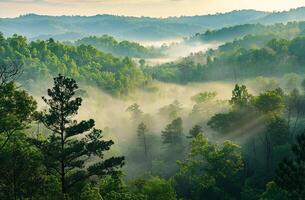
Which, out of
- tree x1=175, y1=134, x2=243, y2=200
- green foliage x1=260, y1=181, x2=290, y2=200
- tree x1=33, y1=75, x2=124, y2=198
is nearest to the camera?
tree x1=33, y1=75, x2=124, y2=198

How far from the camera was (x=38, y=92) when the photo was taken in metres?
198

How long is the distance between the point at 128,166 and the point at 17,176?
3219 inches

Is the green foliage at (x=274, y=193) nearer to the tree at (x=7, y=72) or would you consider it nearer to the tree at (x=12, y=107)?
the tree at (x=12, y=107)

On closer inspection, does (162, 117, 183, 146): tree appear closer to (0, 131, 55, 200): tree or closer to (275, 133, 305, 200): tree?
(275, 133, 305, 200): tree

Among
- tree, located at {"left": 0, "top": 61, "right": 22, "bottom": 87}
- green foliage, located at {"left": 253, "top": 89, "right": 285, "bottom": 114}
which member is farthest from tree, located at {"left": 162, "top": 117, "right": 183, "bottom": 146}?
tree, located at {"left": 0, "top": 61, "right": 22, "bottom": 87}

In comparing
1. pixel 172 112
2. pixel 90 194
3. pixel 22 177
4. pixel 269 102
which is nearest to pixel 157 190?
pixel 90 194

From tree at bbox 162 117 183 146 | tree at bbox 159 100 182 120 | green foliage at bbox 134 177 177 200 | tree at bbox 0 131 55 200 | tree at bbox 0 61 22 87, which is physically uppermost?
tree at bbox 0 61 22 87

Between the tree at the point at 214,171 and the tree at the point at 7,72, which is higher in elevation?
the tree at the point at 7,72

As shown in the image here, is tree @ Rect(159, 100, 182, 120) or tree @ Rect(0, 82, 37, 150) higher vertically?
tree @ Rect(0, 82, 37, 150)

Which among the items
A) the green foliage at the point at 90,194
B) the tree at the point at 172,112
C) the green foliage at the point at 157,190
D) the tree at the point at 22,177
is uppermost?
the tree at the point at 22,177

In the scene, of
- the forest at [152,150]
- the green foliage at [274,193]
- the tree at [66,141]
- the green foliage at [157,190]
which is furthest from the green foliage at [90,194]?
the green foliage at [274,193]

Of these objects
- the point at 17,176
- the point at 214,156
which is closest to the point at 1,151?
the point at 17,176

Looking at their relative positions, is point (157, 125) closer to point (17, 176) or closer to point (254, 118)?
point (254, 118)

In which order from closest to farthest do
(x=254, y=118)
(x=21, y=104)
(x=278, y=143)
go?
(x=21, y=104) < (x=278, y=143) < (x=254, y=118)
